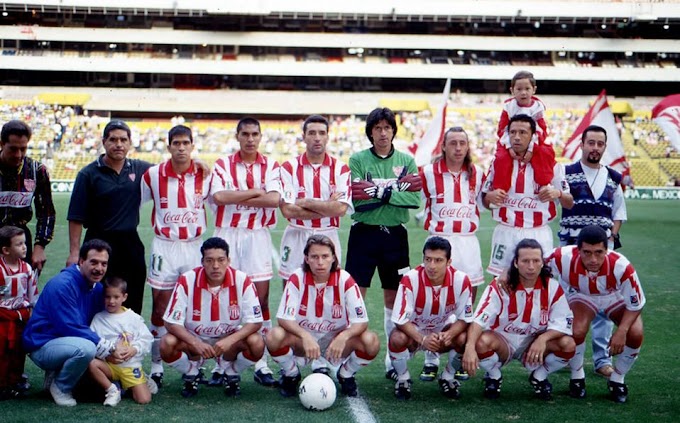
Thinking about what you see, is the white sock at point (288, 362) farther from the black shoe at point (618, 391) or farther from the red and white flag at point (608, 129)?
the red and white flag at point (608, 129)

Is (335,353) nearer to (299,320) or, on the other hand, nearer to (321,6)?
(299,320)

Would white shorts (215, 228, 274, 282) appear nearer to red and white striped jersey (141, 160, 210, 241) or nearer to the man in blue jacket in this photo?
red and white striped jersey (141, 160, 210, 241)

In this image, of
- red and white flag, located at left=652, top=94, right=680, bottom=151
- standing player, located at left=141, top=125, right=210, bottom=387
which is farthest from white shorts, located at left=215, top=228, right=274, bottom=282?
red and white flag, located at left=652, top=94, right=680, bottom=151

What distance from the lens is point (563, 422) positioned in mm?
4691

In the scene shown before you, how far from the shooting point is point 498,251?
6.08 m

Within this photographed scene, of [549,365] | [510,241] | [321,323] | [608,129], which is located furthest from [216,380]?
[608,129]

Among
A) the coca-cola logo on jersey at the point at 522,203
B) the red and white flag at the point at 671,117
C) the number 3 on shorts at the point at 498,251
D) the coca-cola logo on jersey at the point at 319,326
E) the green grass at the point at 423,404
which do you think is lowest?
the green grass at the point at 423,404

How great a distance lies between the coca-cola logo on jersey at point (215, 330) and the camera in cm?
536

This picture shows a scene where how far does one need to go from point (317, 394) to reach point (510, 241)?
83.4 inches

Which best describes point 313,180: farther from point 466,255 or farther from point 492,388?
point 492,388

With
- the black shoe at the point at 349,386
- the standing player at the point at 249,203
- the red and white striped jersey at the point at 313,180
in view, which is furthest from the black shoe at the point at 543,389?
the standing player at the point at 249,203

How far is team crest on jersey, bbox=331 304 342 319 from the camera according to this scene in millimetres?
5363

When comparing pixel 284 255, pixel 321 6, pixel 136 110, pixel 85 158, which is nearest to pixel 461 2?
pixel 321 6

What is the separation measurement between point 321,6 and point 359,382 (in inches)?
1461
